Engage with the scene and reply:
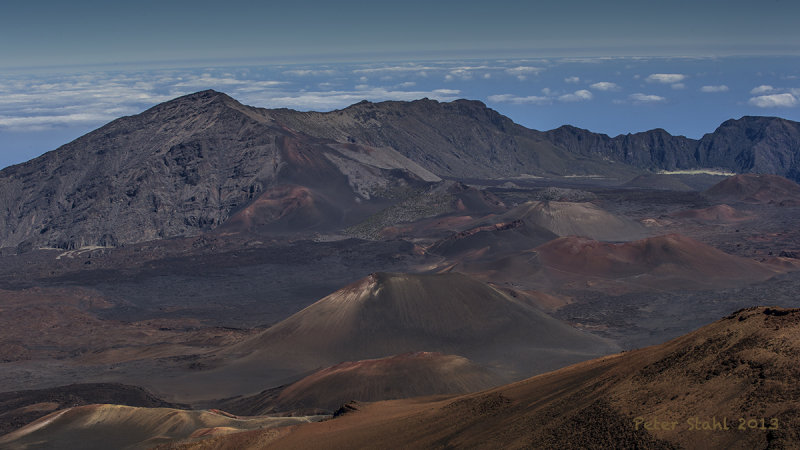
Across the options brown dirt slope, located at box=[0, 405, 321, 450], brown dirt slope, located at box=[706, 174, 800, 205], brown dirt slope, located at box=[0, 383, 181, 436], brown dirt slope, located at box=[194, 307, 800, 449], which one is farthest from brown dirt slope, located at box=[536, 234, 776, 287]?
brown dirt slope, located at box=[706, 174, 800, 205]

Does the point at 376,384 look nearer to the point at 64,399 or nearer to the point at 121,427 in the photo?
the point at 121,427

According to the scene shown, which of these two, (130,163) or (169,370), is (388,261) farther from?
(130,163)

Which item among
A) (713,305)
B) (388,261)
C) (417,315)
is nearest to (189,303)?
(388,261)

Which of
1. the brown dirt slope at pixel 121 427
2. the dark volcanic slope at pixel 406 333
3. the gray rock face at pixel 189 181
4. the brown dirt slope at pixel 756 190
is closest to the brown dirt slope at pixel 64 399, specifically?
the dark volcanic slope at pixel 406 333

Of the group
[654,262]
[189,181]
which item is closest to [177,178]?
[189,181]

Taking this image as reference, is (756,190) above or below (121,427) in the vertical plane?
above

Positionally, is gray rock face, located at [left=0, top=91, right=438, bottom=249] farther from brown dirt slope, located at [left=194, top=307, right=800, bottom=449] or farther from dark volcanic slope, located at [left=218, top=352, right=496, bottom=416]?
brown dirt slope, located at [left=194, top=307, right=800, bottom=449]

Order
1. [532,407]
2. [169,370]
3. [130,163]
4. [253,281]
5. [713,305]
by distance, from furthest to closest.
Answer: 1. [130,163]
2. [253,281]
3. [713,305]
4. [169,370]
5. [532,407]

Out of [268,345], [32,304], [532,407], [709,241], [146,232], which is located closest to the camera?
[532,407]
